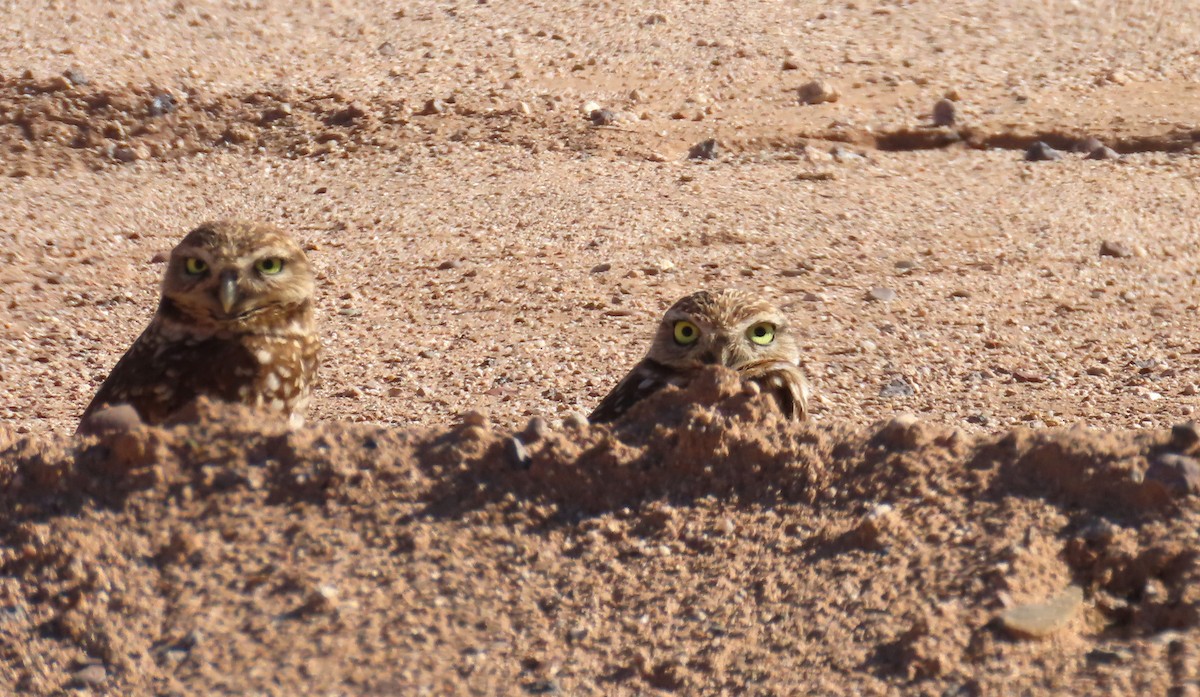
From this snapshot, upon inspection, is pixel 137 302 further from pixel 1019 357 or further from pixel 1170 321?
pixel 1170 321

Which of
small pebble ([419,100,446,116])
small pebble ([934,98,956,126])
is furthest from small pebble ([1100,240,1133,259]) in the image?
small pebble ([419,100,446,116])

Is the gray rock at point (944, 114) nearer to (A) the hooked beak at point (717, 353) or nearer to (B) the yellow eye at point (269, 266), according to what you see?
(A) the hooked beak at point (717, 353)

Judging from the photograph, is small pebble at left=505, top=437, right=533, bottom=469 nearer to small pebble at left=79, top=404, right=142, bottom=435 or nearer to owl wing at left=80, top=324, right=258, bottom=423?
small pebble at left=79, top=404, right=142, bottom=435

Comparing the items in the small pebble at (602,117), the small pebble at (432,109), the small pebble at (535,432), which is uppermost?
the small pebble at (535,432)

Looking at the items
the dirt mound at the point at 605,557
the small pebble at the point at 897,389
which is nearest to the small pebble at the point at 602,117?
the small pebble at the point at 897,389

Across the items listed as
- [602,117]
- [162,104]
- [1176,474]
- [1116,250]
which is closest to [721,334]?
[1176,474]
